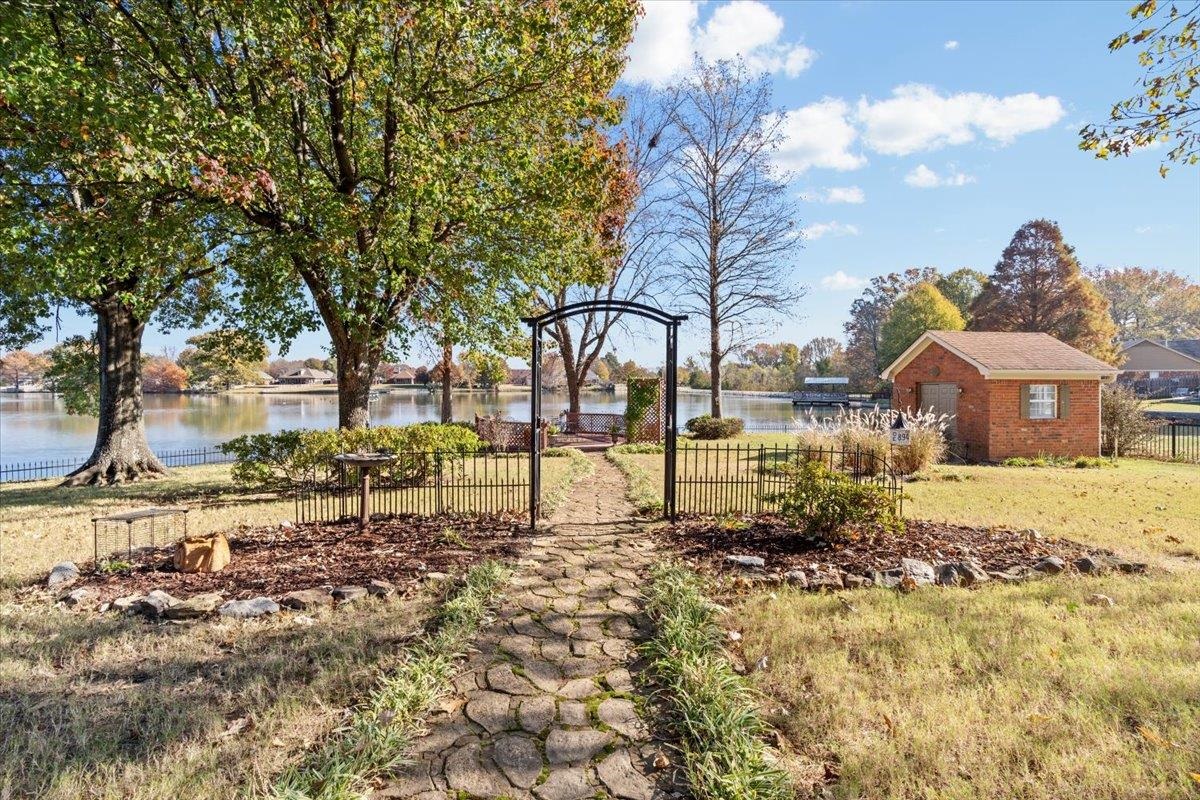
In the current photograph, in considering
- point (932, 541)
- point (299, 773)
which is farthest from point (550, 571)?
point (932, 541)

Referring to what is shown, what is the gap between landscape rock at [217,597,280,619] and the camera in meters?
4.48

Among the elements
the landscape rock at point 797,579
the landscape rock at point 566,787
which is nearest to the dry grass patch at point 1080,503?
the landscape rock at point 797,579

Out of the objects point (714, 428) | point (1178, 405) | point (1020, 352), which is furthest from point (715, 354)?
point (1178, 405)

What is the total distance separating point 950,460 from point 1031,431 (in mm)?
2331

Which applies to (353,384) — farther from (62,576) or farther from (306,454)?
(62,576)

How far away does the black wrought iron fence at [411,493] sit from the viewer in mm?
8117

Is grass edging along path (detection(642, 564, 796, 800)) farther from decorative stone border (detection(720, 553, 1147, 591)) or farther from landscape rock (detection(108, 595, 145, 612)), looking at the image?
landscape rock (detection(108, 595, 145, 612))

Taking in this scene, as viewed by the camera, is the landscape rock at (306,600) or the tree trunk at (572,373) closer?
the landscape rock at (306,600)

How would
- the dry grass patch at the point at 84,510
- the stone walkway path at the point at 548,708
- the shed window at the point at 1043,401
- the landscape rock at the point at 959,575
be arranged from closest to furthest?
the stone walkway path at the point at 548,708
the landscape rock at the point at 959,575
the dry grass patch at the point at 84,510
the shed window at the point at 1043,401

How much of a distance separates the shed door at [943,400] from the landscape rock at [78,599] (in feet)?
62.4

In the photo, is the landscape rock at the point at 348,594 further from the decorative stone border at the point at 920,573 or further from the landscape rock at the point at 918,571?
the landscape rock at the point at 918,571

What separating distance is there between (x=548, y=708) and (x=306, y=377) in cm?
9159

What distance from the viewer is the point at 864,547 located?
6.12 m

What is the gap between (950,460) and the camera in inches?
664
